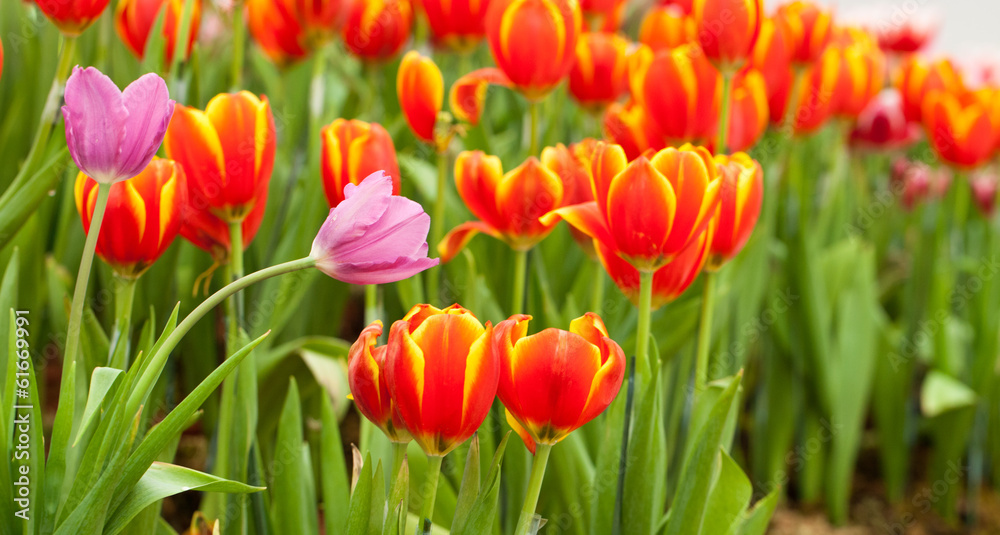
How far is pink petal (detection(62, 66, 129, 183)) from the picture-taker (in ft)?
1.63

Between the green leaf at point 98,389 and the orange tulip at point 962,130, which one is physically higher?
the green leaf at point 98,389

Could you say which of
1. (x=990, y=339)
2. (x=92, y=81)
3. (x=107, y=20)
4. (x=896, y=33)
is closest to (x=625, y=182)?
(x=92, y=81)

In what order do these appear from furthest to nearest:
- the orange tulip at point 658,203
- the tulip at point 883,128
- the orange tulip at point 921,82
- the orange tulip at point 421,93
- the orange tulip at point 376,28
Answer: the tulip at point 883,128, the orange tulip at point 921,82, the orange tulip at point 376,28, the orange tulip at point 421,93, the orange tulip at point 658,203

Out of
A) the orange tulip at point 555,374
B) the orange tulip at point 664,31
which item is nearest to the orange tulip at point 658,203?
the orange tulip at point 555,374

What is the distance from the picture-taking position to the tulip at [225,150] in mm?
678

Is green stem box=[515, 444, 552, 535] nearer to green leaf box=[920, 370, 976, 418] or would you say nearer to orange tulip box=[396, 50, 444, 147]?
orange tulip box=[396, 50, 444, 147]

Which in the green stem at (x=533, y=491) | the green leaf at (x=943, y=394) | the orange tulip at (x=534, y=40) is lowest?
the green leaf at (x=943, y=394)

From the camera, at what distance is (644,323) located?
2.22 ft

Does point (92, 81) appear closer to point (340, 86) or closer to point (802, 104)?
point (340, 86)

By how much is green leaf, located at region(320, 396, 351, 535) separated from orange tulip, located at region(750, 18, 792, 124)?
79 centimetres

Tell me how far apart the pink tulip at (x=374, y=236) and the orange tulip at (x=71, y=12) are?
42cm

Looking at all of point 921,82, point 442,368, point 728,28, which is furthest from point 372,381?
point 921,82

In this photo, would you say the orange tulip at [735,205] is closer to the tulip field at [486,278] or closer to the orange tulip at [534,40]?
the tulip field at [486,278]

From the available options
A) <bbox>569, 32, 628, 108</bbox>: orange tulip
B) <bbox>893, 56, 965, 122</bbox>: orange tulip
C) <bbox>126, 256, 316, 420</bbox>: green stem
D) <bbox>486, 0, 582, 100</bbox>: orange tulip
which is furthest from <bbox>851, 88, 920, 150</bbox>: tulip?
<bbox>126, 256, 316, 420</bbox>: green stem
